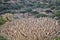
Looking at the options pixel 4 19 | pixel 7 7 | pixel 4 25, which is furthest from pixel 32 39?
pixel 7 7

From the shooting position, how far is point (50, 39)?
8.67 meters

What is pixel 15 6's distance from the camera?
26688 mm

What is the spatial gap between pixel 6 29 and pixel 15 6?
45.4 feet

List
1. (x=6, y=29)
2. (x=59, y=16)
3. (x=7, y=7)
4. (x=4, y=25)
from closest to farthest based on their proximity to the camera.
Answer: (x=6, y=29) → (x=4, y=25) → (x=59, y=16) → (x=7, y=7)

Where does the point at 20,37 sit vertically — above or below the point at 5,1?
above

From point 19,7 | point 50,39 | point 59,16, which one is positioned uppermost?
point 50,39

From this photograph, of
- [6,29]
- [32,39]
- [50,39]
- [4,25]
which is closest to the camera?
[32,39]

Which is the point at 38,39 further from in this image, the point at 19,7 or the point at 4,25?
the point at 19,7

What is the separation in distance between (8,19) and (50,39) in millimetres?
7997

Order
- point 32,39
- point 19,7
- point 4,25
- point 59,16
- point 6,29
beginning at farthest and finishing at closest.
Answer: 1. point 19,7
2. point 59,16
3. point 4,25
4. point 6,29
5. point 32,39

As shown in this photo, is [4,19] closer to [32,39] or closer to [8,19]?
[8,19]

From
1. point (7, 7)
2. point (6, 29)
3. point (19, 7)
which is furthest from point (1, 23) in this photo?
point (19, 7)

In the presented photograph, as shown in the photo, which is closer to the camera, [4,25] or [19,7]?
[4,25]

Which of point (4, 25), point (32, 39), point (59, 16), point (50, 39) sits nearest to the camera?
point (32, 39)
